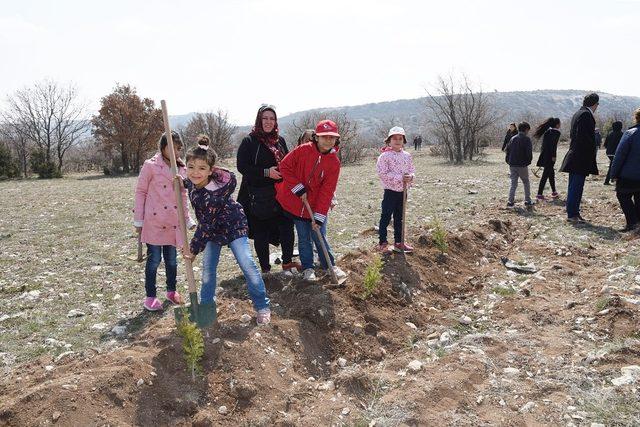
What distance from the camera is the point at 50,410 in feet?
10.2

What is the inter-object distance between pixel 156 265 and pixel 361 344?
2.58 metres

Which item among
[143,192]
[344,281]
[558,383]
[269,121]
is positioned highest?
[269,121]

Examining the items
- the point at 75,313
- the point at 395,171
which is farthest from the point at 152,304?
the point at 395,171

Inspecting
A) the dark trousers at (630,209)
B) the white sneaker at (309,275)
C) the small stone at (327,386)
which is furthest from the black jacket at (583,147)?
the small stone at (327,386)

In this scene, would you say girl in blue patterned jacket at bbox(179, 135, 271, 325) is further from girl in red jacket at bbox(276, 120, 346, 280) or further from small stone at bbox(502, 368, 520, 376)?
small stone at bbox(502, 368, 520, 376)

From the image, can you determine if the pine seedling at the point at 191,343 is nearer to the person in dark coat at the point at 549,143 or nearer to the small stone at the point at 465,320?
the small stone at the point at 465,320

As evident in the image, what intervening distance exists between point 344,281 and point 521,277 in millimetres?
2666

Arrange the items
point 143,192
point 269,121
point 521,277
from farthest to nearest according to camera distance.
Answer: point 521,277 → point 269,121 → point 143,192

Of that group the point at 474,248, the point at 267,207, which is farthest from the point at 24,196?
the point at 474,248

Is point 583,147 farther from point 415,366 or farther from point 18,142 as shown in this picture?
point 18,142

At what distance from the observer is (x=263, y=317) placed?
174 inches

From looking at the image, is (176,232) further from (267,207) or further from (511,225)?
(511,225)

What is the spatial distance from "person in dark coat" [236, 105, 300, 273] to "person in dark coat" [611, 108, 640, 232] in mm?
6492

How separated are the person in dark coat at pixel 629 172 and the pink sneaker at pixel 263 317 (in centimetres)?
733
